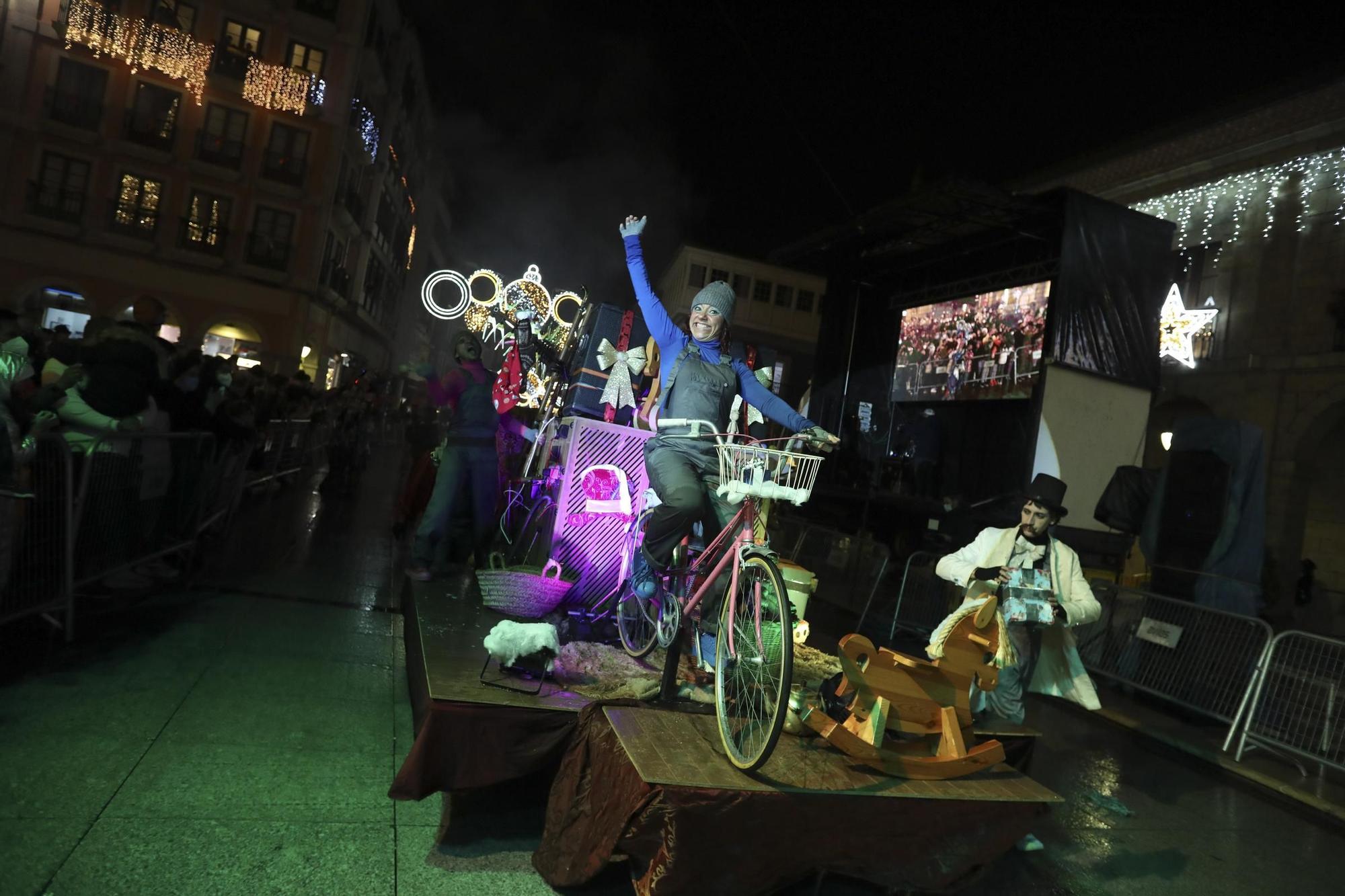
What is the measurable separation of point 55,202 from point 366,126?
11900mm

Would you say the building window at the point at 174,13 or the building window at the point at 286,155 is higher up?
the building window at the point at 174,13

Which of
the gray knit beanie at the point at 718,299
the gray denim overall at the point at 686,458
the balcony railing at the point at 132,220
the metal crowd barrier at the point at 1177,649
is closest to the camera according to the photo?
the gray denim overall at the point at 686,458

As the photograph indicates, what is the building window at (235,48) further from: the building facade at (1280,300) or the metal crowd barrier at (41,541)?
the building facade at (1280,300)

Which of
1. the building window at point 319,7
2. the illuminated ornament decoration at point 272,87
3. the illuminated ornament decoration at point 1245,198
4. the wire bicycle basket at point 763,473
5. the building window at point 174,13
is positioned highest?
the building window at point 319,7

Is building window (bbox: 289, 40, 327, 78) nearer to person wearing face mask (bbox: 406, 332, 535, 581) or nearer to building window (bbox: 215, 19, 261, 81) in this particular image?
building window (bbox: 215, 19, 261, 81)

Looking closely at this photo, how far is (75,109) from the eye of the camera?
28.4 m

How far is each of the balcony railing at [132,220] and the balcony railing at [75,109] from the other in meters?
2.79

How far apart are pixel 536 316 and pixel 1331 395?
1724 centimetres

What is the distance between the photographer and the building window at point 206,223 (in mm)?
29938

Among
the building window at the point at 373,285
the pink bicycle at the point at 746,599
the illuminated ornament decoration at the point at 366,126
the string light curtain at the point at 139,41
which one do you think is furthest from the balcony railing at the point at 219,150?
the pink bicycle at the point at 746,599

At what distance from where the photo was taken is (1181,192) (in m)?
19.8

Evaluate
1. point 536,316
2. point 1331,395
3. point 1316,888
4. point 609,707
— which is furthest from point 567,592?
point 1331,395

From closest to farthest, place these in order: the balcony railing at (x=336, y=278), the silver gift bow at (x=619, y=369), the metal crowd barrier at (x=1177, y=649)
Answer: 1. the silver gift bow at (x=619, y=369)
2. the metal crowd barrier at (x=1177, y=649)
3. the balcony railing at (x=336, y=278)

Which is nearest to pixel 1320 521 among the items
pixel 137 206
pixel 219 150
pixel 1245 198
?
pixel 1245 198
